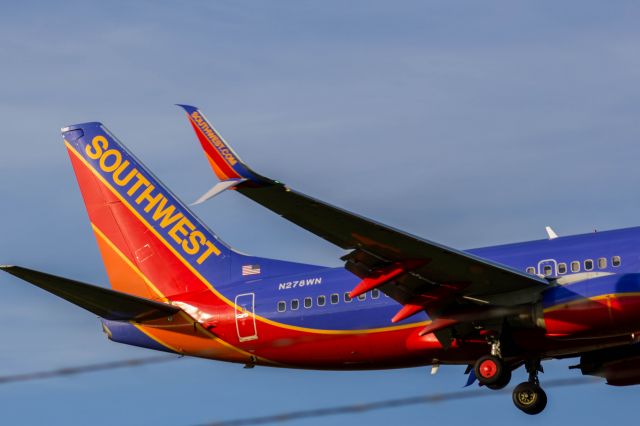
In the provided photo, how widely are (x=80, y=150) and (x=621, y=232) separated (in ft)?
64.9

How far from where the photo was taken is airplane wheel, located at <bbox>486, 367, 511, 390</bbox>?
136 feet

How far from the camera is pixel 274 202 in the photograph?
34438mm

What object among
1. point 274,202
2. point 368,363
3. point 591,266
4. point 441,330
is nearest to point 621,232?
point 591,266

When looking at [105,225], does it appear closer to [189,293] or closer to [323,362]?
[189,293]

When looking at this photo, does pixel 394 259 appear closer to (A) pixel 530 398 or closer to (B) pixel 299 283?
(B) pixel 299 283

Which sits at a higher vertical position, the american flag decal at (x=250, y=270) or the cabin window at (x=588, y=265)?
the american flag decal at (x=250, y=270)

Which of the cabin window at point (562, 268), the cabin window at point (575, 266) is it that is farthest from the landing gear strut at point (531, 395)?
the cabin window at point (575, 266)

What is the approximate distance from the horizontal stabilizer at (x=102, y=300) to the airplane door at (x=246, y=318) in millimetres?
2204

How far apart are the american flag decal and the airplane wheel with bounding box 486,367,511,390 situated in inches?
342

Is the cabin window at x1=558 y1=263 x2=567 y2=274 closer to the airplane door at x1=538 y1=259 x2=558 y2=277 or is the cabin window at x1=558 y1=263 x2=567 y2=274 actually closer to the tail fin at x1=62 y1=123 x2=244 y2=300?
the airplane door at x1=538 y1=259 x2=558 y2=277

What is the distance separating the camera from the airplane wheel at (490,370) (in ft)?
136

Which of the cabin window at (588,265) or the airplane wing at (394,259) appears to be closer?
the airplane wing at (394,259)

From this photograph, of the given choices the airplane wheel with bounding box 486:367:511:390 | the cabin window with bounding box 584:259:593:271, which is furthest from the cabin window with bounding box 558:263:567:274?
the airplane wheel with bounding box 486:367:511:390

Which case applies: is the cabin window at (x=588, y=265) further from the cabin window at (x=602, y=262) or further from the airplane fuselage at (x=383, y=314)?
the cabin window at (x=602, y=262)
